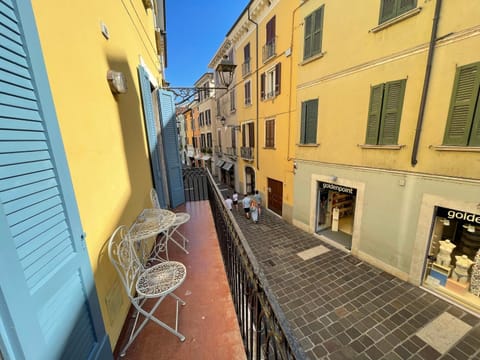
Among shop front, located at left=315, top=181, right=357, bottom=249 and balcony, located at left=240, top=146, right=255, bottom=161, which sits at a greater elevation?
balcony, located at left=240, top=146, right=255, bottom=161

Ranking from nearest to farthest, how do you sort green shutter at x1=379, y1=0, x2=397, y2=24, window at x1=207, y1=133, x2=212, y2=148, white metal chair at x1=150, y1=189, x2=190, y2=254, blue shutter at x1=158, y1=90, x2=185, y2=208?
white metal chair at x1=150, y1=189, x2=190, y2=254
green shutter at x1=379, y1=0, x2=397, y2=24
blue shutter at x1=158, y1=90, x2=185, y2=208
window at x1=207, y1=133, x2=212, y2=148

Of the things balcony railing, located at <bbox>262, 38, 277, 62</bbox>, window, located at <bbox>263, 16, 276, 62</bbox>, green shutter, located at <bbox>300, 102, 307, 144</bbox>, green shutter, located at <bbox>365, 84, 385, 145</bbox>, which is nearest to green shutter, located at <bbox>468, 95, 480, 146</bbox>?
green shutter, located at <bbox>365, 84, 385, 145</bbox>

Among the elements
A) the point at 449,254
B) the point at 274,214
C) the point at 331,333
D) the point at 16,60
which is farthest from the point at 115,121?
the point at 274,214

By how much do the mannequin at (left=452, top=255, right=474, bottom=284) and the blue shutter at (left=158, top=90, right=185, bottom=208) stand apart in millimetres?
7384

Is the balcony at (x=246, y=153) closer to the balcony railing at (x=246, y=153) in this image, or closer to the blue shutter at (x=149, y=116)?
the balcony railing at (x=246, y=153)

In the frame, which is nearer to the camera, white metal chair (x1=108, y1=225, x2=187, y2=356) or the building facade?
the building facade

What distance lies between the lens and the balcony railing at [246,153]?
41.7 feet

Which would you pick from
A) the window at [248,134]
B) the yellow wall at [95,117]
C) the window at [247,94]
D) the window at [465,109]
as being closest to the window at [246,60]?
the window at [247,94]

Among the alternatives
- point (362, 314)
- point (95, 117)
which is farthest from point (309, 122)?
point (95, 117)

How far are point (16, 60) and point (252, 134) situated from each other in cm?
1177

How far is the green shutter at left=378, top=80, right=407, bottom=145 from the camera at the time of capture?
16.7 ft

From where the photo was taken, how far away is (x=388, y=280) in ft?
17.9

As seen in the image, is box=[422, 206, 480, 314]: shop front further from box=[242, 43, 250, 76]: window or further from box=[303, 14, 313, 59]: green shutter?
box=[242, 43, 250, 76]: window

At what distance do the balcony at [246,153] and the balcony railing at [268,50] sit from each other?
503 cm
